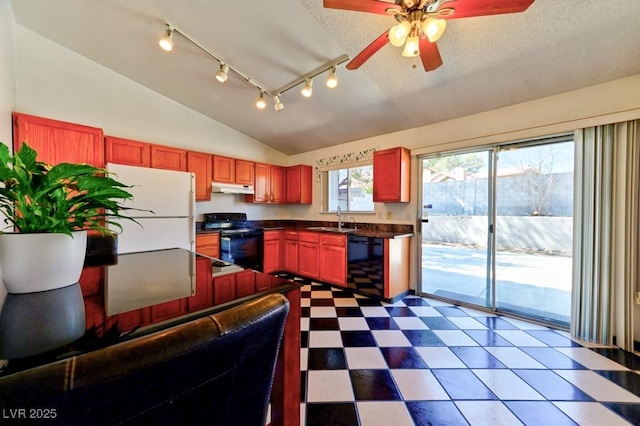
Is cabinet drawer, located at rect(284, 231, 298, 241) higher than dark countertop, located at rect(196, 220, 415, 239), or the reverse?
dark countertop, located at rect(196, 220, 415, 239)

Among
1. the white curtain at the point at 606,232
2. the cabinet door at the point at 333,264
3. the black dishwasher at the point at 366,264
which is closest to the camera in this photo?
the white curtain at the point at 606,232

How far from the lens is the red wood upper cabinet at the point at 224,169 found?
390 centimetres

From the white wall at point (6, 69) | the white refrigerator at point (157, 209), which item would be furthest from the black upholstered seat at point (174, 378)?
the white wall at point (6, 69)

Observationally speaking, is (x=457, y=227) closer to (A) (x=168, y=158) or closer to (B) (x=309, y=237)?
(B) (x=309, y=237)

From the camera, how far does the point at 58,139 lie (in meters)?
2.59

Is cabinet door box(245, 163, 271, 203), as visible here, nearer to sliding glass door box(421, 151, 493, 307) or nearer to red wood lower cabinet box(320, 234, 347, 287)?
red wood lower cabinet box(320, 234, 347, 287)

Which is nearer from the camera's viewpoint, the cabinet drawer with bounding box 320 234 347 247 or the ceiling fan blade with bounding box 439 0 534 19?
the ceiling fan blade with bounding box 439 0 534 19

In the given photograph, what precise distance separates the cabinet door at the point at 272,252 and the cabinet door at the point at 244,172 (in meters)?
0.96

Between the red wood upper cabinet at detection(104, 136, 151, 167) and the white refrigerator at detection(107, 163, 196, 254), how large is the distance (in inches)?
16.8

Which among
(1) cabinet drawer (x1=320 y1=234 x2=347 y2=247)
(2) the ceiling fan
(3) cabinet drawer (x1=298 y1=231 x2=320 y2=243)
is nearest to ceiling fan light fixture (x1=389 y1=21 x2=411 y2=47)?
(2) the ceiling fan

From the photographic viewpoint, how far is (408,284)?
11.2 feet

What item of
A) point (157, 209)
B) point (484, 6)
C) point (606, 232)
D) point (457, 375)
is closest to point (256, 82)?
point (157, 209)

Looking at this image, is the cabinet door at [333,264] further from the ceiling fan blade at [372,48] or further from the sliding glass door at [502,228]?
the ceiling fan blade at [372,48]

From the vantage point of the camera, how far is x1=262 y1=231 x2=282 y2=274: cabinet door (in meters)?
4.18
